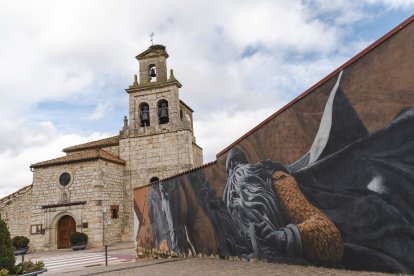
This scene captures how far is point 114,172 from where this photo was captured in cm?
2347

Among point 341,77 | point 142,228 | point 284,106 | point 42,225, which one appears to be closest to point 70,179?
point 42,225

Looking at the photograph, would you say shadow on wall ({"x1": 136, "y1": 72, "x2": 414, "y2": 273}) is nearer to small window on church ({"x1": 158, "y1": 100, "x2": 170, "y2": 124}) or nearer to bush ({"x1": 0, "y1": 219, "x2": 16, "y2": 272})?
bush ({"x1": 0, "y1": 219, "x2": 16, "y2": 272})

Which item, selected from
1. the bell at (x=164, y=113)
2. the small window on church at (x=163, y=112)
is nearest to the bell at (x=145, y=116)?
the small window on church at (x=163, y=112)

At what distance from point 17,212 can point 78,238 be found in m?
5.59

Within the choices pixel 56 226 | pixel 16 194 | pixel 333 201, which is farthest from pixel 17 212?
pixel 333 201

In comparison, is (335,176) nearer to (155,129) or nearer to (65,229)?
(155,129)

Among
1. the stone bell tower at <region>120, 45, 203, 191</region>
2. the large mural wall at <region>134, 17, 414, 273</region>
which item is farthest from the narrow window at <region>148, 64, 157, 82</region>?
the large mural wall at <region>134, 17, 414, 273</region>

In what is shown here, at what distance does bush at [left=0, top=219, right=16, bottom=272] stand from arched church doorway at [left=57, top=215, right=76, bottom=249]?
53.6ft

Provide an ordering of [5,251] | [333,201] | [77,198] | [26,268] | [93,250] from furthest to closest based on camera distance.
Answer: [77,198], [93,250], [333,201], [26,268], [5,251]

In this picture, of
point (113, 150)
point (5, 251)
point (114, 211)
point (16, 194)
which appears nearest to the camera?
point (5, 251)

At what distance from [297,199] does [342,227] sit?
130cm

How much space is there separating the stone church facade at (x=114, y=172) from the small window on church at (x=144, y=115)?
70 millimetres

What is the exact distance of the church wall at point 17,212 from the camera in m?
22.8

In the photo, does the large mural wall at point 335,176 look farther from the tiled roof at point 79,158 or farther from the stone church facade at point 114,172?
the tiled roof at point 79,158
